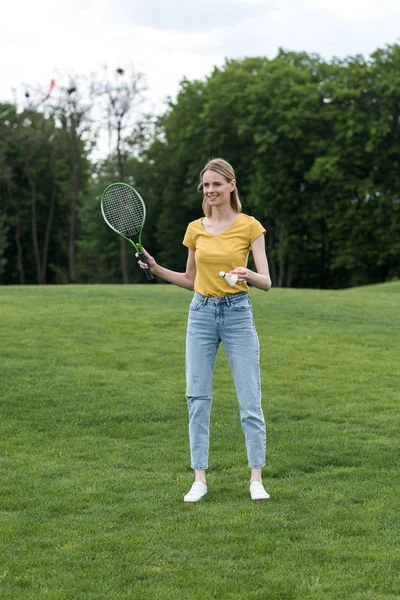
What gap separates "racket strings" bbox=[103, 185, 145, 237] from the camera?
7203 mm

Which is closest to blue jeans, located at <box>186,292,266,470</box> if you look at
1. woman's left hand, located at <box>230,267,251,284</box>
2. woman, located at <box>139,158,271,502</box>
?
woman, located at <box>139,158,271,502</box>

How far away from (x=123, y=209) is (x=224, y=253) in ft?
4.75

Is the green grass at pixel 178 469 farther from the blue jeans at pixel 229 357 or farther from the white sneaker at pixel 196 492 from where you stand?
the blue jeans at pixel 229 357

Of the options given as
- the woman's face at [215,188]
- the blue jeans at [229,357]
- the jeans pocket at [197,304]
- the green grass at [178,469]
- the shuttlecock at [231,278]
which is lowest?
the green grass at [178,469]

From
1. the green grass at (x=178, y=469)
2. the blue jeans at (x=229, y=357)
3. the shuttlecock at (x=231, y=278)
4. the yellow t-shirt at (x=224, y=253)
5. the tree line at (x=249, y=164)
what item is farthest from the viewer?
the tree line at (x=249, y=164)

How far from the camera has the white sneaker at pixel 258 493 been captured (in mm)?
6582

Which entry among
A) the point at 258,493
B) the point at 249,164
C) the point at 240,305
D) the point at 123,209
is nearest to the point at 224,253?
the point at 240,305

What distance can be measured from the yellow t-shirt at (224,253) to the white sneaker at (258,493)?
1.55 m

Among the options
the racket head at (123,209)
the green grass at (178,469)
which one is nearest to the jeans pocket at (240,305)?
the racket head at (123,209)

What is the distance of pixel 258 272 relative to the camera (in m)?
6.31

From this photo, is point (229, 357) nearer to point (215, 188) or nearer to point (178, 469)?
point (215, 188)

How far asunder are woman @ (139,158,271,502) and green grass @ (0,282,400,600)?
59 centimetres

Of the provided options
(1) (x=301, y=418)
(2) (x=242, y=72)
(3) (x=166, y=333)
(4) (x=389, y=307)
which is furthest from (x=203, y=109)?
(1) (x=301, y=418)

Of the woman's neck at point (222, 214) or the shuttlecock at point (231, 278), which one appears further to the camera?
the woman's neck at point (222, 214)
